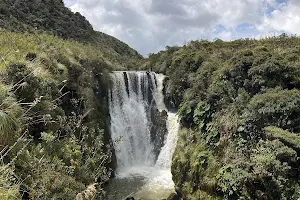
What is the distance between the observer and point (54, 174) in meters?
6.38

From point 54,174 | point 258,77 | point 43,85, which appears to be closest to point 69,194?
point 54,174

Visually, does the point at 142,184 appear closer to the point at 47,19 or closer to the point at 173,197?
the point at 173,197

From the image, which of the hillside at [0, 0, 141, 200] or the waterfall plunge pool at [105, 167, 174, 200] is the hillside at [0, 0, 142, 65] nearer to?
the hillside at [0, 0, 141, 200]

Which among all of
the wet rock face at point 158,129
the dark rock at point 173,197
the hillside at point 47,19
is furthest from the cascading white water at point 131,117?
the hillside at point 47,19

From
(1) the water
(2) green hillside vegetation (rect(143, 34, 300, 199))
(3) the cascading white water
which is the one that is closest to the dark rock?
(2) green hillside vegetation (rect(143, 34, 300, 199))

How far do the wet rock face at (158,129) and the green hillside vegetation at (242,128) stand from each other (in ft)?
6.91

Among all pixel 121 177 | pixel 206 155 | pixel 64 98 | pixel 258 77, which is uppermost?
pixel 258 77

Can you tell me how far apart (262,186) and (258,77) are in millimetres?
4847

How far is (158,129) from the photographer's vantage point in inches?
683

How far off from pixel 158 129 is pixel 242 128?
23.1ft

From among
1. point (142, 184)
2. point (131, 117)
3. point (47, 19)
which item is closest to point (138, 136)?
point (131, 117)

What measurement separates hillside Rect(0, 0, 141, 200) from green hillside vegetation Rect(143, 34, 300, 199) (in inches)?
158

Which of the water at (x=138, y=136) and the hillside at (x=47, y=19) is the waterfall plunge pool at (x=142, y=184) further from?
the hillside at (x=47, y=19)

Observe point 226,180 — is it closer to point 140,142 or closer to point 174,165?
point 174,165
